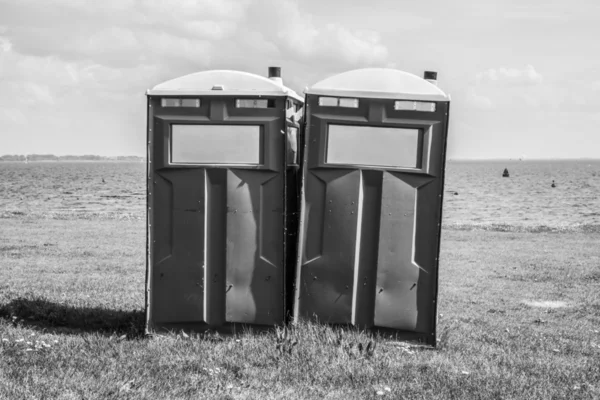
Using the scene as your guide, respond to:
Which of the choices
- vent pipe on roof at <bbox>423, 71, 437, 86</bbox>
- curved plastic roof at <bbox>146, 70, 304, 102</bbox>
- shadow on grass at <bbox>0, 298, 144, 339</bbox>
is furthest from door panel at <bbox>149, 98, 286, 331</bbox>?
vent pipe on roof at <bbox>423, 71, 437, 86</bbox>

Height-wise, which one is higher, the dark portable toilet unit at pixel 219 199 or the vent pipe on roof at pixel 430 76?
the vent pipe on roof at pixel 430 76

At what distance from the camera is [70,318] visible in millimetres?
6789

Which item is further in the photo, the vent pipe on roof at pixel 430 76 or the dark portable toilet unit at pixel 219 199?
the vent pipe on roof at pixel 430 76

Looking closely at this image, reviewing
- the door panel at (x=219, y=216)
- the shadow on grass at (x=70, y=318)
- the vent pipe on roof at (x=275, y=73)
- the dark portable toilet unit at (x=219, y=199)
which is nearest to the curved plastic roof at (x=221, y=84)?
the dark portable toilet unit at (x=219, y=199)

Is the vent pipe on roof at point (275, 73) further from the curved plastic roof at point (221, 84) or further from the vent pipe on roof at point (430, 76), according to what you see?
the vent pipe on roof at point (430, 76)

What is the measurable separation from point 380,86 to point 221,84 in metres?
1.37

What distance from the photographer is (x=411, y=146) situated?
568cm

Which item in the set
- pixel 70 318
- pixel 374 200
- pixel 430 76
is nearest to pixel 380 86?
pixel 430 76

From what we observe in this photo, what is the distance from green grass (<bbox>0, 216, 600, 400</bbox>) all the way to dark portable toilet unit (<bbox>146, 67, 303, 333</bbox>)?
31cm

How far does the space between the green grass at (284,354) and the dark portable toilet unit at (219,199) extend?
31 cm

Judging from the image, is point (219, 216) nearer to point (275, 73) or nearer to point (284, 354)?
point (284, 354)

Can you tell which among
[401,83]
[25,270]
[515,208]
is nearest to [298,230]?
[401,83]

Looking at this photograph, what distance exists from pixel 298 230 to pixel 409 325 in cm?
127

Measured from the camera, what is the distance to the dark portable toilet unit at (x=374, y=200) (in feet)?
18.6
